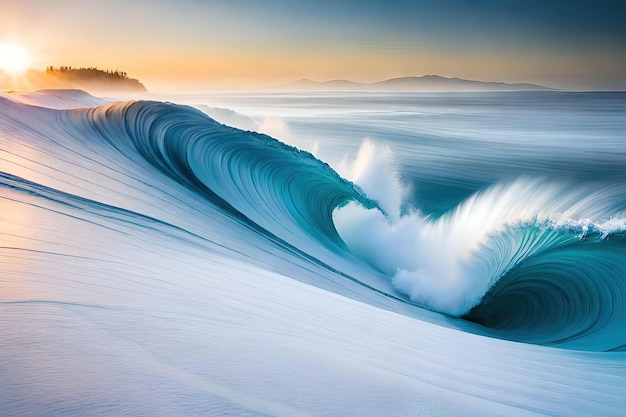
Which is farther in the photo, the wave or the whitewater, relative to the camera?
the wave

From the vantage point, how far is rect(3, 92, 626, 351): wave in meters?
2.94

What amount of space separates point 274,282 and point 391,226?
3507mm

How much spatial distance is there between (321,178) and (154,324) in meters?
3.95

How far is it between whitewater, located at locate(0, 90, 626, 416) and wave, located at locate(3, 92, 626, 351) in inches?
0.8

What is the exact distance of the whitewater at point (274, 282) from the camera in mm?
797

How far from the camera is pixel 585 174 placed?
7734 mm

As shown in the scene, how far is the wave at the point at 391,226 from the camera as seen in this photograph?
2939 mm

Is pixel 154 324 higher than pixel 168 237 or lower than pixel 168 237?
lower

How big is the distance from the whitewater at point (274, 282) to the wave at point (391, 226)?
0.07 feet

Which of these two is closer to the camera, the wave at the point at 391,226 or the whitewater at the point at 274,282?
the whitewater at the point at 274,282

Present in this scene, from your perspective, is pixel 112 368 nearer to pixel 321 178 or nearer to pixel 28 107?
pixel 28 107

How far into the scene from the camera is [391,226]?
5055 millimetres

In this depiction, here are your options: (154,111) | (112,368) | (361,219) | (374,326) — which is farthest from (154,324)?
(361,219)

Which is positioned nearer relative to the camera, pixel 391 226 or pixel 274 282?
pixel 274 282
